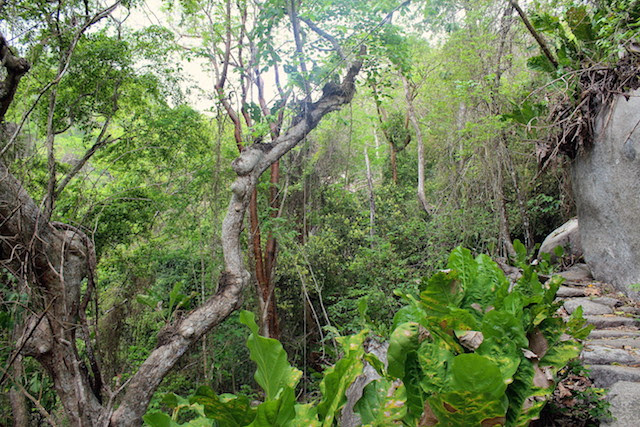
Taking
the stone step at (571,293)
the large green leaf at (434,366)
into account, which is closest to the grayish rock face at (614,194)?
the stone step at (571,293)

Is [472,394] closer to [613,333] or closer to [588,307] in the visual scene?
[613,333]

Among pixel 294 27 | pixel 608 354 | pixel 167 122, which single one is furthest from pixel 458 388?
pixel 167 122

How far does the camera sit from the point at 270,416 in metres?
0.84

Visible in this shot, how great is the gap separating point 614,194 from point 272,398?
3673mm

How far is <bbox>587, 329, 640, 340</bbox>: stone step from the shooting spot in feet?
7.94

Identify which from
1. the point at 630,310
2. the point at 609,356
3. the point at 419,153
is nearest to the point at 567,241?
the point at 630,310

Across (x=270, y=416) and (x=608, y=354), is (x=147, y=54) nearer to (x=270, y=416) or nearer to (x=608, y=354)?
(x=270, y=416)

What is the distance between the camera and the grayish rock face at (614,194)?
3.10m

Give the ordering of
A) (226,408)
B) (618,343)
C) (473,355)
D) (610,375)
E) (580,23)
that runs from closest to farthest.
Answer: (473,355) → (226,408) → (610,375) → (618,343) → (580,23)

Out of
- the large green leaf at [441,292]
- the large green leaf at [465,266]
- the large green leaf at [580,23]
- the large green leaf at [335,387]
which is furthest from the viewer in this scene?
the large green leaf at [580,23]

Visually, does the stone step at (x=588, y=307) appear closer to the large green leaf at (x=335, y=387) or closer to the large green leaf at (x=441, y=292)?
the large green leaf at (x=441, y=292)

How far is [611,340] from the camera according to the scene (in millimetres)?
2307

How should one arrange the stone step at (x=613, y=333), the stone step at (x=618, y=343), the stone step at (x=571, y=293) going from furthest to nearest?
the stone step at (x=571, y=293) → the stone step at (x=613, y=333) → the stone step at (x=618, y=343)

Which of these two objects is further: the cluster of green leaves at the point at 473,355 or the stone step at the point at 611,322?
the stone step at the point at 611,322
